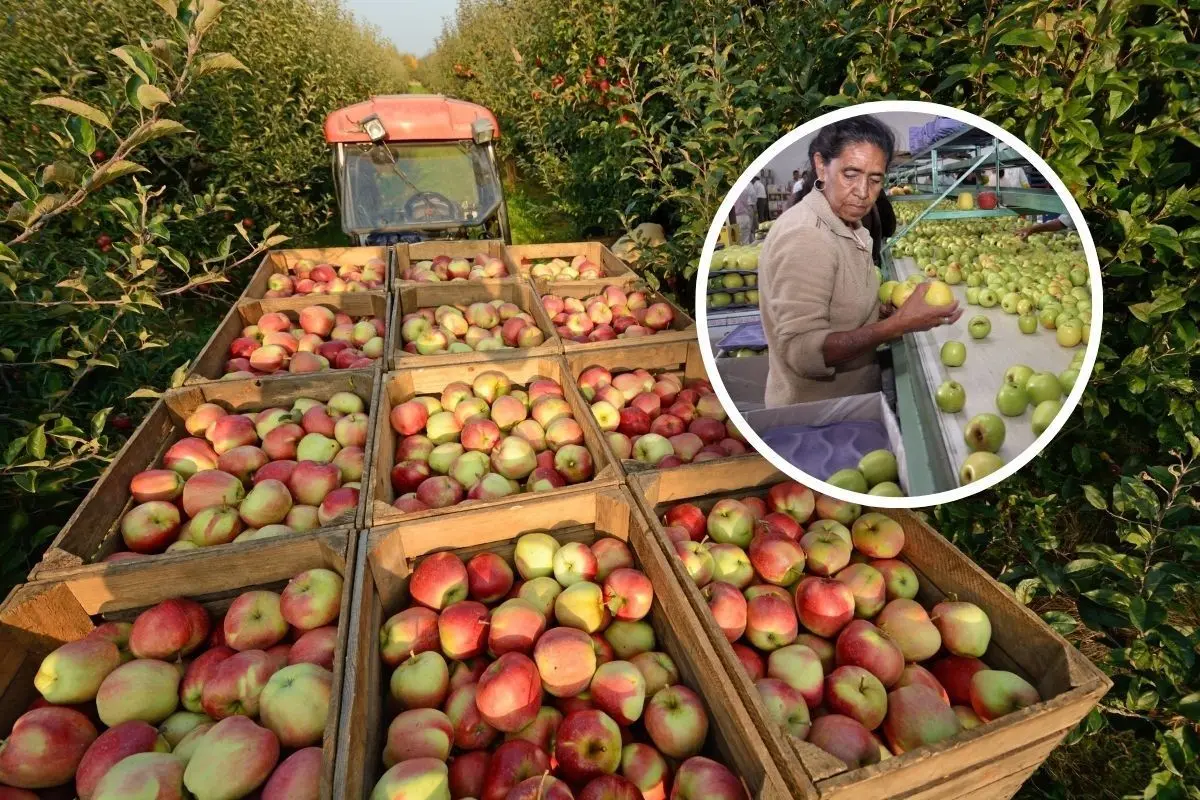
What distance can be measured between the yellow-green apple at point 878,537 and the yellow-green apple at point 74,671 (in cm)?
198

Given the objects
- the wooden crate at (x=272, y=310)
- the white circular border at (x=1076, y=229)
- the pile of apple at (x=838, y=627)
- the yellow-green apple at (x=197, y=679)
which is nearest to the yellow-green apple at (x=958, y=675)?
the pile of apple at (x=838, y=627)

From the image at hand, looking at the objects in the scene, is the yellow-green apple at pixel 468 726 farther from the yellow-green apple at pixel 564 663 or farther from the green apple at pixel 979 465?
the green apple at pixel 979 465

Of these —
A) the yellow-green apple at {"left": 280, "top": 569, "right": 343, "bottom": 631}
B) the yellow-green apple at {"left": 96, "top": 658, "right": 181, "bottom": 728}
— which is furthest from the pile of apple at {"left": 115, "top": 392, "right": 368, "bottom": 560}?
the yellow-green apple at {"left": 96, "top": 658, "right": 181, "bottom": 728}

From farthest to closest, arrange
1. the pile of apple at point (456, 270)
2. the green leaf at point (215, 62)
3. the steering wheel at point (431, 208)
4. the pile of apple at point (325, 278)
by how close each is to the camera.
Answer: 1. the steering wheel at point (431, 208)
2. the pile of apple at point (456, 270)
3. the pile of apple at point (325, 278)
4. the green leaf at point (215, 62)

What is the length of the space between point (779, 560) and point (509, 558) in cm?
79

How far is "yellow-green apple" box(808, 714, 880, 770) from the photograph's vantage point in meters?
1.21

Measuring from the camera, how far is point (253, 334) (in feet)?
10.4

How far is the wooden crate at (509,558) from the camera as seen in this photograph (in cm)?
113

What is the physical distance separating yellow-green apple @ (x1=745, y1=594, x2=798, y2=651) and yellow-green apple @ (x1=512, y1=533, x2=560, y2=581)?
1.84ft

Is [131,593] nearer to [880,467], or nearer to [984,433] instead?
[880,467]

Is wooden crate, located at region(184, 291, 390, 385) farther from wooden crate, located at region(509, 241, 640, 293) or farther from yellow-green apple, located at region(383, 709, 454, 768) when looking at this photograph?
yellow-green apple, located at region(383, 709, 454, 768)

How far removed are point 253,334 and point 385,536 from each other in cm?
218

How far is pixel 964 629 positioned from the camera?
4.62 ft

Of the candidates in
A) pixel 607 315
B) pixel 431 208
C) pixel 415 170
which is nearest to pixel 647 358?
pixel 607 315
